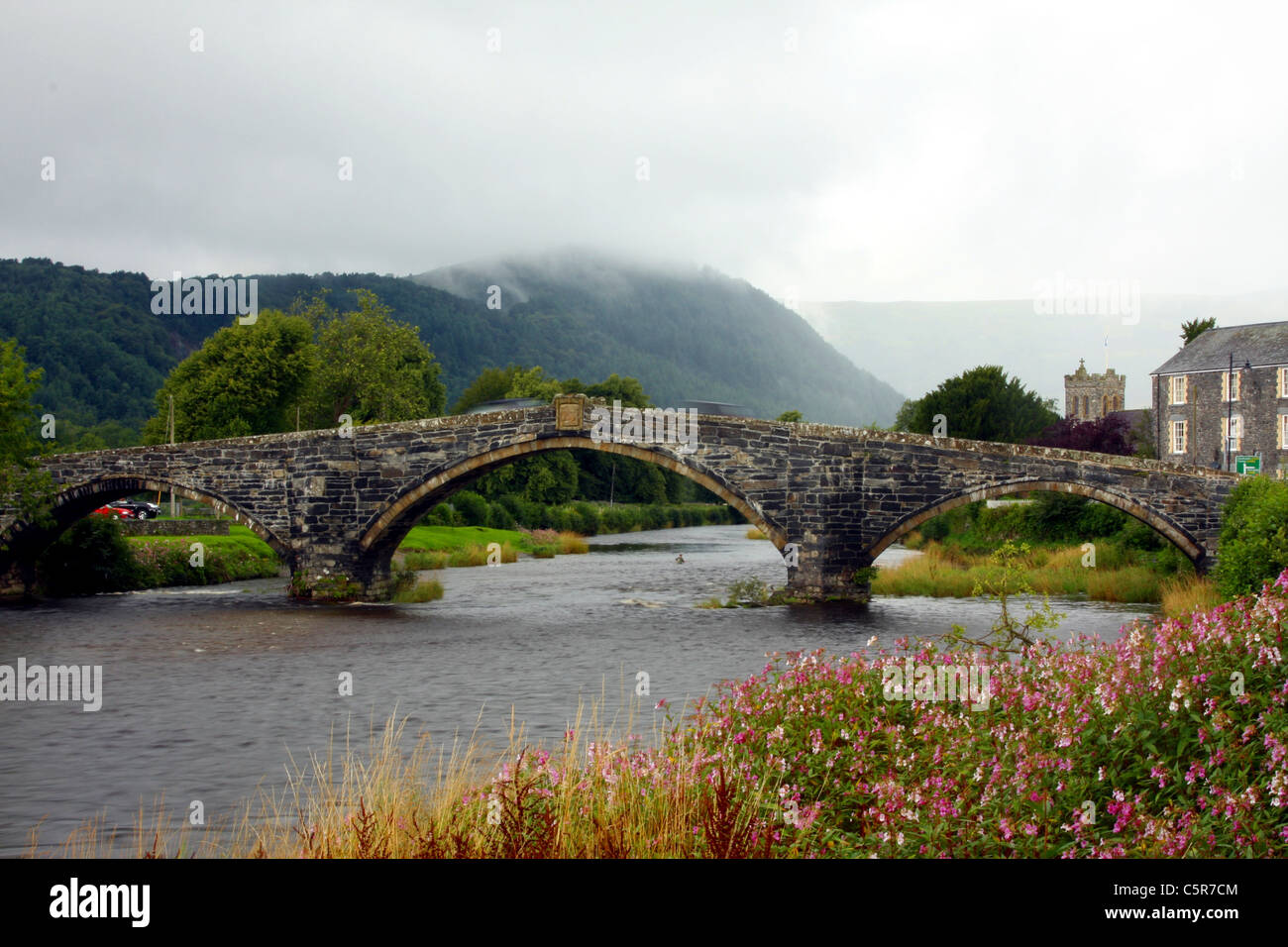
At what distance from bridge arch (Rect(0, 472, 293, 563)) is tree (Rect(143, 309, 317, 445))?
68.6ft

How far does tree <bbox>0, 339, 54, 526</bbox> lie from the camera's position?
29766mm

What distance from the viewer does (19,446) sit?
102 feet

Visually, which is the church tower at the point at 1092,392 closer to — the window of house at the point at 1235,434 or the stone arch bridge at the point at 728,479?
the window of house at the point at 1235,434

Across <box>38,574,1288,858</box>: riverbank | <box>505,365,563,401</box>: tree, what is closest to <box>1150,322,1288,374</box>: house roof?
<box>505,365,563,401</box>: tree

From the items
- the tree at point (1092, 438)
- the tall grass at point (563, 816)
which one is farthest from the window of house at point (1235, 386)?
the tall grass at point (563, 816)

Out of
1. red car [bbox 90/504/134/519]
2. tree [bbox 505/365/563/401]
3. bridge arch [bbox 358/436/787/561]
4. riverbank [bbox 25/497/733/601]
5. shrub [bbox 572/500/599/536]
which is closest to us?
bridge arch [bbox 358/436/787/561]

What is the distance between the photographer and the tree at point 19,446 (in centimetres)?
Answer: 2977

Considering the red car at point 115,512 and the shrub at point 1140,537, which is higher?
the red car at point 115,512

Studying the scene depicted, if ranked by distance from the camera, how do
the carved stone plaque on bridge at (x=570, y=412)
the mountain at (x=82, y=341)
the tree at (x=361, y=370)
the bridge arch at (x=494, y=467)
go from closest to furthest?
the carved stone plaque on bridge at (x=570, y=412) < the bridge arch at (x=494, y=467) < the tree at (x=361, y=370) < the mountain at (x=82, y=341)

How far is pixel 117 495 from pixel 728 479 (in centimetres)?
1850

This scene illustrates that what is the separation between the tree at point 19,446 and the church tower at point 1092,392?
95.0 meters

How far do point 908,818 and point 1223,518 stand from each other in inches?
913

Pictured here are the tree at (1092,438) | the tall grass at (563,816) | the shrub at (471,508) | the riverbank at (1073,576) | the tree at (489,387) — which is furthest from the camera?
the tree at (489,387)

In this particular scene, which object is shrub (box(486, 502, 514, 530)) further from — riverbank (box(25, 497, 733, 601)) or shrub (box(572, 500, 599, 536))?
shrub (box(572, 500, 599, 536))
